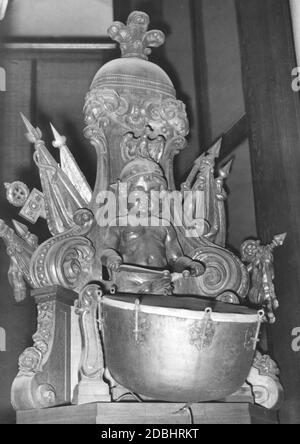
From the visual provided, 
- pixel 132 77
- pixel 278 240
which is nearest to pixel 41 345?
pixel 278 240

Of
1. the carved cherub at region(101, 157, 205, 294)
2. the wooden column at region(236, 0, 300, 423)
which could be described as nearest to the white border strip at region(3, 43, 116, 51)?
the wooden column at region(236, 0, 300, 423)

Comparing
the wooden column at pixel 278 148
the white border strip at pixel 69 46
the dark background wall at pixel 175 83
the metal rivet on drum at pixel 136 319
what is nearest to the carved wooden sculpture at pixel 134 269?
the metal rivet on drum at pixel 136 319

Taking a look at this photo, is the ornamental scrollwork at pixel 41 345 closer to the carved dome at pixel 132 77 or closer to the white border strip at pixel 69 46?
the carved dome at pixel 132 77

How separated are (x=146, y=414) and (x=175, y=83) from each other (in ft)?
7.03

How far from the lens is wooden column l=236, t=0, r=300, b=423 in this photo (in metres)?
2.73

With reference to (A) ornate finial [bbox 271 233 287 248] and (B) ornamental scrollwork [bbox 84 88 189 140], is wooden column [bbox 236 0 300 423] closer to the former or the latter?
(A) ornate finial [bbox 271 233 287 248]

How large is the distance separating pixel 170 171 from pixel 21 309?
905 millimetres

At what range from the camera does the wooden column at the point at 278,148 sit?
2726 millimetres

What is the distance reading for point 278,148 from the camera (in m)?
2.91

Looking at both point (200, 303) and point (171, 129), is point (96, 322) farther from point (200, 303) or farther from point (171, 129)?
point (171, 129)

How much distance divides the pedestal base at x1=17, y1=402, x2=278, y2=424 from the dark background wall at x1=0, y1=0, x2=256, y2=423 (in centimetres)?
117

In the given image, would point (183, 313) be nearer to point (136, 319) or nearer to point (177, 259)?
point (136, 319)

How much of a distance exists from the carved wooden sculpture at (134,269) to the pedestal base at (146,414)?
5 cm
